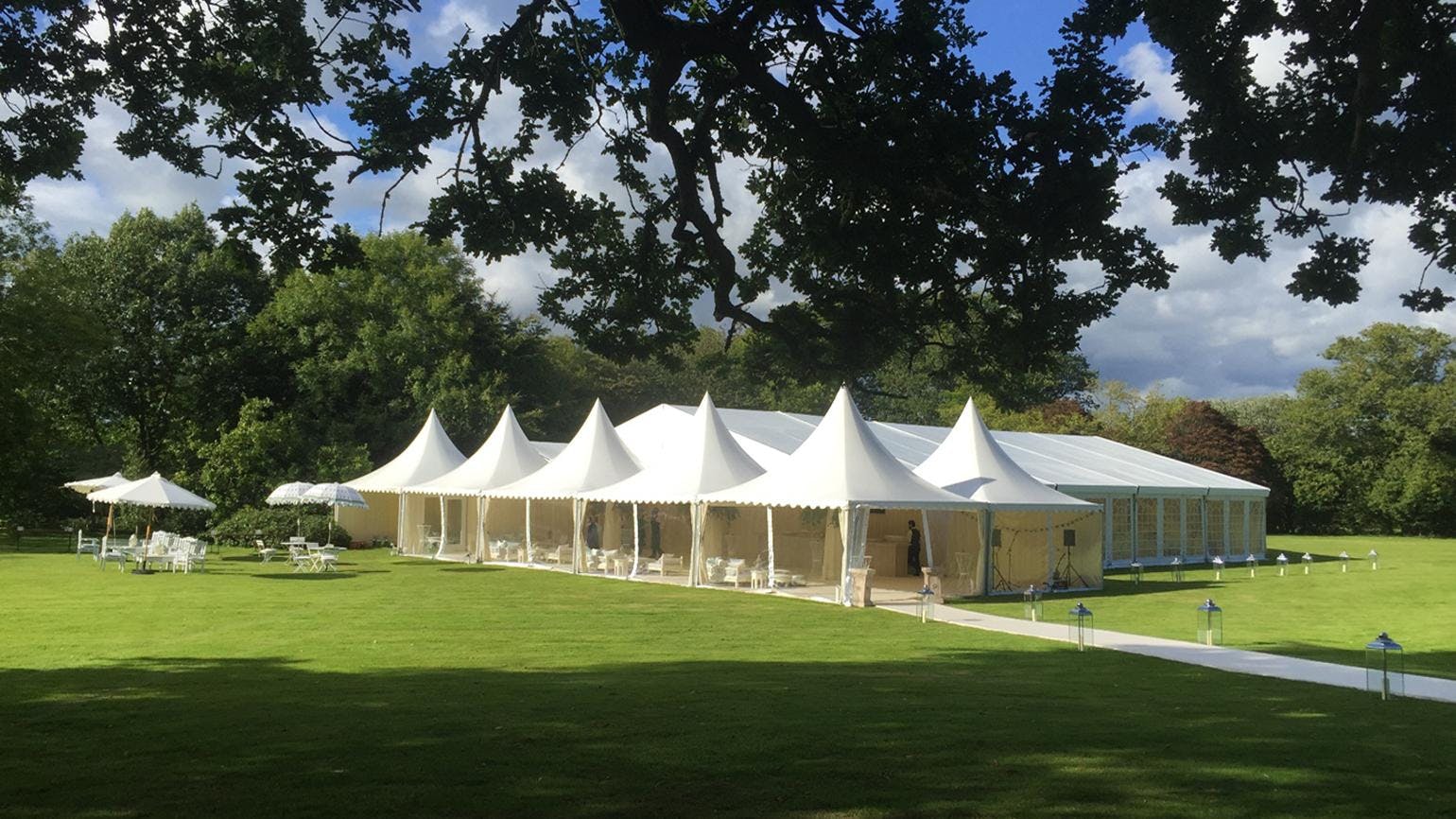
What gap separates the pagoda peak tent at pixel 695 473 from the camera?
22.3 meters

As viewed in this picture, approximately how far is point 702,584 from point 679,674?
11914 millimetres

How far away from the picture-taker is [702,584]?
22.2m

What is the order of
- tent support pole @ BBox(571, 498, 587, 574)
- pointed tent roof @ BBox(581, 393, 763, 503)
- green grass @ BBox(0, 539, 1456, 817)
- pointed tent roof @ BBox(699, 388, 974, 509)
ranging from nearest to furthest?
green grass @ BBox(0, 539, 1456, 817) → pointed tent roof @ BBox(699, 388, 974, 509) → pointed tent roof @ BBox(581, 393, 763, 503) → tent support pole @ BBox(571, 498, 587, 574)

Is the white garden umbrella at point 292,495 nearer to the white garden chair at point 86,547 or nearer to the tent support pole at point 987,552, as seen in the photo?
the white garden chair at point 86,547

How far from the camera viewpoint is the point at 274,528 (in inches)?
1241

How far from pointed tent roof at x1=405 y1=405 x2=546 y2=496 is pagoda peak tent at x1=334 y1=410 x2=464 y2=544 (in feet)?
4.69

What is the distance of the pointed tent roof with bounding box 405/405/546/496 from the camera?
29031mm

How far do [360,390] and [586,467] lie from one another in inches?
790

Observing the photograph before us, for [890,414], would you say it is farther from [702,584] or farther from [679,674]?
[679,674]

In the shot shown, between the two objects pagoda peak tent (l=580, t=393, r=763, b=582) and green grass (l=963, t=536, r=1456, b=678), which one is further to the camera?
pagoda peak tent (l=580, t=393, r=763, b=582)

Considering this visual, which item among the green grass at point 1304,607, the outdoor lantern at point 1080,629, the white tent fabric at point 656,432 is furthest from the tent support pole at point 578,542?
the outdoor lantern at point 1080,629

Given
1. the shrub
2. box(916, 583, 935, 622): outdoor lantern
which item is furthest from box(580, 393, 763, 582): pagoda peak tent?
the shrub

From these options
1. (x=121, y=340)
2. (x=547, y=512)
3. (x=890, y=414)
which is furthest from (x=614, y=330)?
(x=890, y=414)

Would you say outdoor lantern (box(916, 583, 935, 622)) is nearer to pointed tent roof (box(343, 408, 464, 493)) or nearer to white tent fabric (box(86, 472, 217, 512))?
white tent fabric (box(86, 472, 217, 512))
